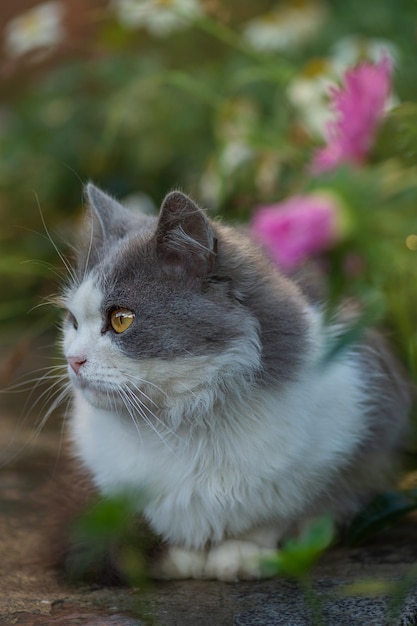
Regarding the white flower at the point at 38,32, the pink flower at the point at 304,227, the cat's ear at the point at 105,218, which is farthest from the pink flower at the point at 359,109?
the white flower at the point at 38,32

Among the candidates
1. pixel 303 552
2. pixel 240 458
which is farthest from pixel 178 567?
pixel 303 552

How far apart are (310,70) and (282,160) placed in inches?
11.1

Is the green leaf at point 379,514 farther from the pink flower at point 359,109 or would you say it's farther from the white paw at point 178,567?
the pink flower at point 359,109

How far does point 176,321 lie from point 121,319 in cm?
9

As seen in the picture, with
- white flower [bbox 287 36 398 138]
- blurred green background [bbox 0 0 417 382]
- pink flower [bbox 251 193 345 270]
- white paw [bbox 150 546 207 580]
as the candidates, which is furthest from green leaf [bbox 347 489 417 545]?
white flower [bbox 287 36 398 138]

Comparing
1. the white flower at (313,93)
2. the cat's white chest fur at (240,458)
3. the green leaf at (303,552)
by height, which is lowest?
the cat's white chest fur at (240,458)

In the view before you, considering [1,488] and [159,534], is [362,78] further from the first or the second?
[1,488]

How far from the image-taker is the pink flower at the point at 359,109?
138 centimetres

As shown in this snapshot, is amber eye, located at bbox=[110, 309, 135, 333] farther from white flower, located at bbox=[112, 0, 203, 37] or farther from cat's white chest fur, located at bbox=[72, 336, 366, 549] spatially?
white flower, located at bbox=[112, 0, 203, 37]

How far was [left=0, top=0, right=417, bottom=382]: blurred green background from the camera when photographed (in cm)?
223

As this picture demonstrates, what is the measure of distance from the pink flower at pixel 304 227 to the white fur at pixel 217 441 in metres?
0.15

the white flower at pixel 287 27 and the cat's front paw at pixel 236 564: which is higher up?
the white flower at pixel 287 27

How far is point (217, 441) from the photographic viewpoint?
1.34 m

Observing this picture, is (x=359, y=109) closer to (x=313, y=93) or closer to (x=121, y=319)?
(x=121, y=319)
